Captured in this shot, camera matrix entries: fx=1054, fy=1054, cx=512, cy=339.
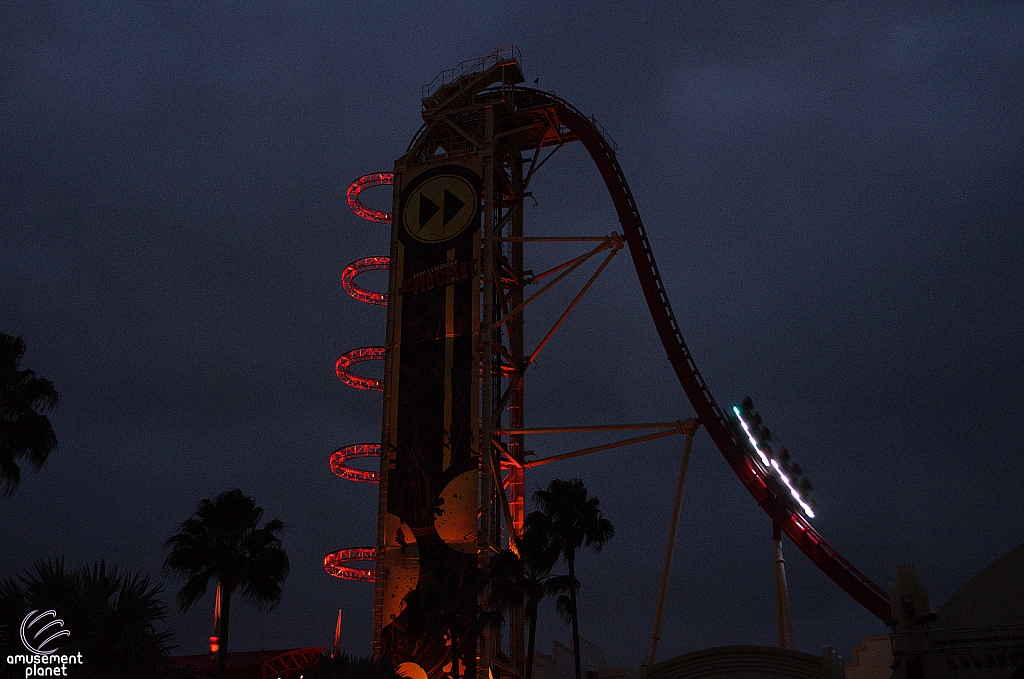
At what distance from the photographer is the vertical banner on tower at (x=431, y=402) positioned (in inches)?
1719

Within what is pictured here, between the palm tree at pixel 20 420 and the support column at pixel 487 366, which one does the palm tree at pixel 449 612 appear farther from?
the palm tree at pixel 20 420

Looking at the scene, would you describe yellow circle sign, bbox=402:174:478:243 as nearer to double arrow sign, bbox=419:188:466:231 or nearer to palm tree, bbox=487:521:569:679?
double arrow sign, bbox=419:188:466:231

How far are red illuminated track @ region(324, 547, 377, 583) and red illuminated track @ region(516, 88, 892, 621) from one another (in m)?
16.0

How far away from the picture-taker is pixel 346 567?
154 feet

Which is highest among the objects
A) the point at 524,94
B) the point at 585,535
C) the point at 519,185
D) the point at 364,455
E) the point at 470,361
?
the point at 524,94

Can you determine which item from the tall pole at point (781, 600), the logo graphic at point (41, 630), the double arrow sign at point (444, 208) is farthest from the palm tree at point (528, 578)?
the double arrow sign at point (444, 208)

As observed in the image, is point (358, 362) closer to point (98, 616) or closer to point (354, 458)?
point (354, 458)

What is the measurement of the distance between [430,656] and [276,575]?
11245 mm

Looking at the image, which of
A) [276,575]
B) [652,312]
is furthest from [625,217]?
[276,575]

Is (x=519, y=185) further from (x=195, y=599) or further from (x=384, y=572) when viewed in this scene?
(x=195, y=599)

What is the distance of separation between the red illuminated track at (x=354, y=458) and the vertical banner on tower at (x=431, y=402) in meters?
1.51

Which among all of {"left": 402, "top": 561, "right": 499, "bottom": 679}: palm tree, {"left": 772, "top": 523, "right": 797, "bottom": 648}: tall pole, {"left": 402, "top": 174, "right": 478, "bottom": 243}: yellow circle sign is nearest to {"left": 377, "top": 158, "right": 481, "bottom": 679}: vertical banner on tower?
{"left": 402, "top": 174, "right": 478, "bottom": 243}: yellow circle sign

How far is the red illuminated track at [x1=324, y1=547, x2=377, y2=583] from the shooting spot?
46125mm

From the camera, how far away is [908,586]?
27.8m
